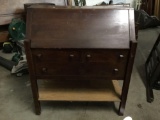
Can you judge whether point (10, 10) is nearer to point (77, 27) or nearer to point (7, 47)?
point (7, 47)

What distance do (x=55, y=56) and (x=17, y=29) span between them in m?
1.60

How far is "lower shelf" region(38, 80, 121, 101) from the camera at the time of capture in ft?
5.21

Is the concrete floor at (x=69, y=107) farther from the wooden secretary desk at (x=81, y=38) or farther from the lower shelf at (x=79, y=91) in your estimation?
the wooden secretary desk at (x=81, y=38)

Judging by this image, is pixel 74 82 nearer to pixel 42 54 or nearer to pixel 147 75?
pixel 42 54

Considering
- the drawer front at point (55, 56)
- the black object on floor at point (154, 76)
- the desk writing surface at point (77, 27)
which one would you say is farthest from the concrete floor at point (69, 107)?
the desk writing surface at point (77, 27)

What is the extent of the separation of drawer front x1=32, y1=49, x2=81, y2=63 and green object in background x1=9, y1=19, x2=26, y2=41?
1489 mm

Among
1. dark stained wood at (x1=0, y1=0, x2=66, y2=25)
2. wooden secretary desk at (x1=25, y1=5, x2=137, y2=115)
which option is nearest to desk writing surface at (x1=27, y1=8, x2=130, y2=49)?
wooden secretary desk at (x1=25, y1=5, x2=137, y2=115)

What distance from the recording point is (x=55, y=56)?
4.52 ft

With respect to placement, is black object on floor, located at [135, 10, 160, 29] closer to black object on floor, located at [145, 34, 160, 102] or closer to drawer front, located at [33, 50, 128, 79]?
black object on floor, located at [145, 34, 160, 102]

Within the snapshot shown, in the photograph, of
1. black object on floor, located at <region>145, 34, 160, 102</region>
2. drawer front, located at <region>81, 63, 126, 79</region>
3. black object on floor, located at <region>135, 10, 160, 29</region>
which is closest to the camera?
drawer front, located at <region>81, 63, 126, 79</region>

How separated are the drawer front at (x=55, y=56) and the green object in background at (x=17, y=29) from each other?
58.6 inches

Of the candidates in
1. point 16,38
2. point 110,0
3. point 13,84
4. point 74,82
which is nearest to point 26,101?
point 13,84

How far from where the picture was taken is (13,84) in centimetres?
A: 208

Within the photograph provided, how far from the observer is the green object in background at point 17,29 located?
273 centimetres
